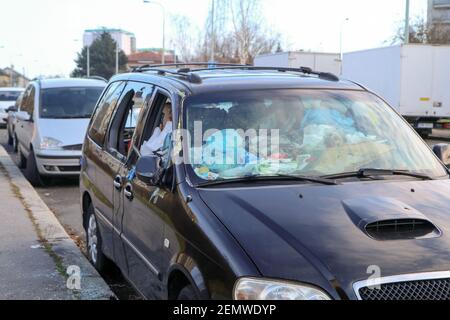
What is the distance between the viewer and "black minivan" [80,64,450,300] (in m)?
2.50

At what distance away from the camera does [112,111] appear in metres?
5.10

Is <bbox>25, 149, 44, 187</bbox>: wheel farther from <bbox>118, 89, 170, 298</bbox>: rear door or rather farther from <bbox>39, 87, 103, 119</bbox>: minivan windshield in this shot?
<bbox>118, 89, 170, 298</bbox>: rear door

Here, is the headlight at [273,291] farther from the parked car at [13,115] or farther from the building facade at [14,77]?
the building facade at [14,77]

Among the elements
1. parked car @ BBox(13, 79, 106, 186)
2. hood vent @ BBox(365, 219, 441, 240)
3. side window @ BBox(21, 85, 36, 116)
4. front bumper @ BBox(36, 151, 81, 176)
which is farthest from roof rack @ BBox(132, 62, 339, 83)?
side window @ BBox(21, 85, 36, 116)

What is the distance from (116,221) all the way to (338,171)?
5.94 ft

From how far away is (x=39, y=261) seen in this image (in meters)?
5.19

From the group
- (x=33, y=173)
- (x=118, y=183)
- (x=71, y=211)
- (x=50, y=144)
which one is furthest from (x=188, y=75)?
(x=33, y=173)

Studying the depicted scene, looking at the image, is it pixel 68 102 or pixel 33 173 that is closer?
pixel 33 173

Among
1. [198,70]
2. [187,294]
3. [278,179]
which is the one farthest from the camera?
[198,70]

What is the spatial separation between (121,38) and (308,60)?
82988 millimetres

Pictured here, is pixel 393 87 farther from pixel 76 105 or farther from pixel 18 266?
pixel 18 266

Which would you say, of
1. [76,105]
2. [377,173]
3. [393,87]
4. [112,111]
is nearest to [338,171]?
[377,173]

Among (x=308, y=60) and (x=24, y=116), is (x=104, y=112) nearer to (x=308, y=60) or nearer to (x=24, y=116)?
(x=24, y=116)

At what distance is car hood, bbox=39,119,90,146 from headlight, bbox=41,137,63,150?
0.06 meters
